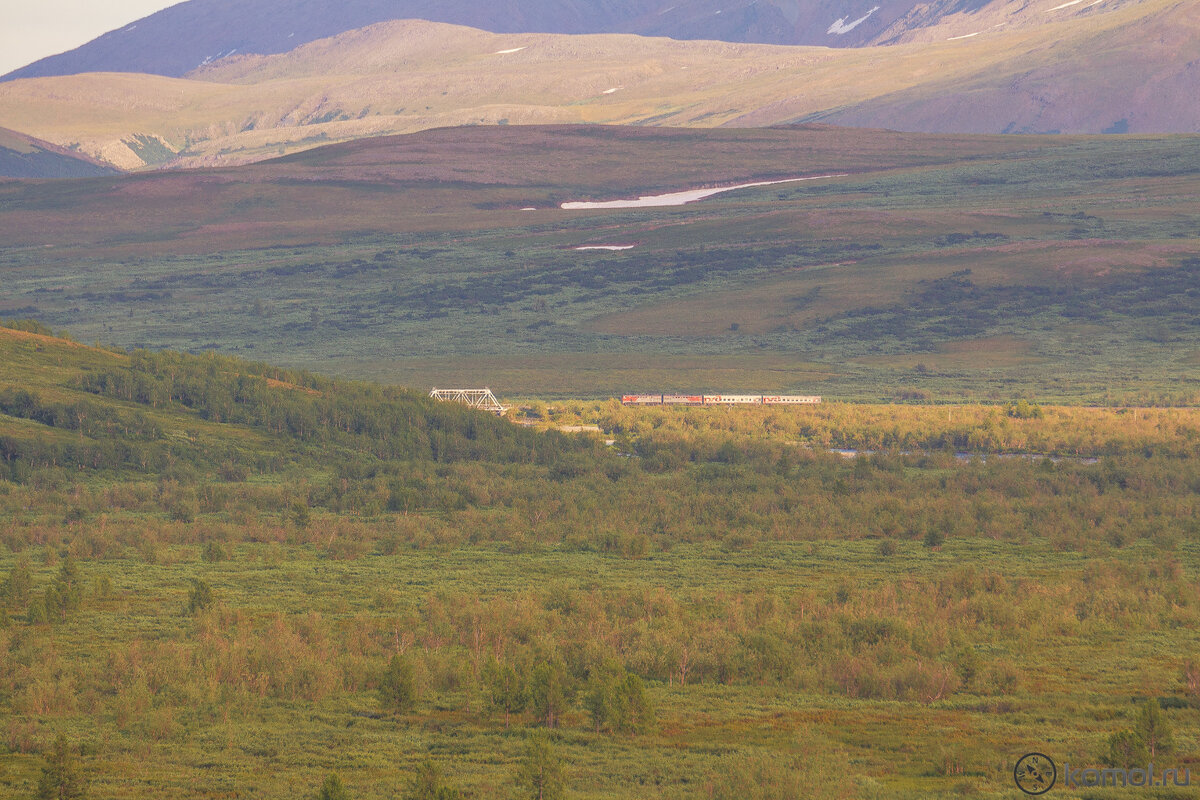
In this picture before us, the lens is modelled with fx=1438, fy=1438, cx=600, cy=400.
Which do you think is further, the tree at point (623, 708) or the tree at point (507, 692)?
A: the tree at point (507, 692)

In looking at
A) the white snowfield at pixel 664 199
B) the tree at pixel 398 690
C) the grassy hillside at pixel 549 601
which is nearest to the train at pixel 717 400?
the grassy hillside at pixel 549 601

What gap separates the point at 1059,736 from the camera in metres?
23.0

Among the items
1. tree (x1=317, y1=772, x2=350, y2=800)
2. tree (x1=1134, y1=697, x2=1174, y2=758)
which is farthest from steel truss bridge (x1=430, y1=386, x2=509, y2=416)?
tree (x1=317, y1=772, x2=350, y2=800)

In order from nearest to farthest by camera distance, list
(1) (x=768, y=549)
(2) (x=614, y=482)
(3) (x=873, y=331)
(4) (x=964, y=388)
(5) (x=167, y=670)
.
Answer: (5) (x=167, y=670) → (1) (x=768, y=549) → (2) (x=614, y=482) → (4) (x=964, y=388) → (3) (x=873, y=331)

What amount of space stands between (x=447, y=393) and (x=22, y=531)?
148ft

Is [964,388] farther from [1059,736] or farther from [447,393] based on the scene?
[1059,736]

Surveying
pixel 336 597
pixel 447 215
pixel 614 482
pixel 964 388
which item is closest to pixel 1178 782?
pixel 336 597

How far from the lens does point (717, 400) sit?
88188 millimetres

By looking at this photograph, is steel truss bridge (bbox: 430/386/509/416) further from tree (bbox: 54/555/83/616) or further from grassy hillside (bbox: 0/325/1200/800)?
tree (bbox: 54/555/83/616)

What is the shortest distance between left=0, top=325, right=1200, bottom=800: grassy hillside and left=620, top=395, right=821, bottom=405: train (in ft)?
59.6

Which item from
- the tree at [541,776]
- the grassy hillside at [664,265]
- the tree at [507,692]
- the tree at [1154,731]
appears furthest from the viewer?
the grassy hillside at [664,265]

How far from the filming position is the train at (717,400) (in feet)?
288

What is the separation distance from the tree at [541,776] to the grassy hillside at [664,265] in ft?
252

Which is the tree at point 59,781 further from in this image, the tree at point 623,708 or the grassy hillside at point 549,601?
the tree at point 623,708
